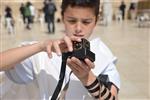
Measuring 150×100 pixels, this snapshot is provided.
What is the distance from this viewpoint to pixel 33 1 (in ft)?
108

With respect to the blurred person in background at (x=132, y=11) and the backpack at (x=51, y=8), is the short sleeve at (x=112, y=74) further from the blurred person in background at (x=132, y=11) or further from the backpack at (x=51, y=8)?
the blurred person in background at (x=132, y=11)

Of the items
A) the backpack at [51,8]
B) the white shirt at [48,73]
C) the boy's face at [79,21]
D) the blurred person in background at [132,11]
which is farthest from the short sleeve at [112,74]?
the blurred person in background at [132,11]

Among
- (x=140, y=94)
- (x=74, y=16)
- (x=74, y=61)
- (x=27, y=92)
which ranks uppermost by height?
(x=74, y=16)

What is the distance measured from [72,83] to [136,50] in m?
11.4

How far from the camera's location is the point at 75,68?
60.4 inches

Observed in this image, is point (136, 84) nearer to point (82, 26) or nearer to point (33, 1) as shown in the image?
point (82, 26)

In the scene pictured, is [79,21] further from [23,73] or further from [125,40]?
[125,40]

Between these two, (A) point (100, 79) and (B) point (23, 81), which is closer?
(A) point (100, 79)

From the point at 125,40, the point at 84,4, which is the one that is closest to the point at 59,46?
the point at 84,4

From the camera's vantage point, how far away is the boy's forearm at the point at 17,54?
149cm

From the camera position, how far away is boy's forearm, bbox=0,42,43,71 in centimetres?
149

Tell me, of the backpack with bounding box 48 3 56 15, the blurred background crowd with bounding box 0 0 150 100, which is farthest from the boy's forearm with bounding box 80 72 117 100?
the backpack with bounding box 48 3 56 15

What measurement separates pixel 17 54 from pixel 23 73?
0.33 m

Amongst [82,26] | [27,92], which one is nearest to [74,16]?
[82,26]
